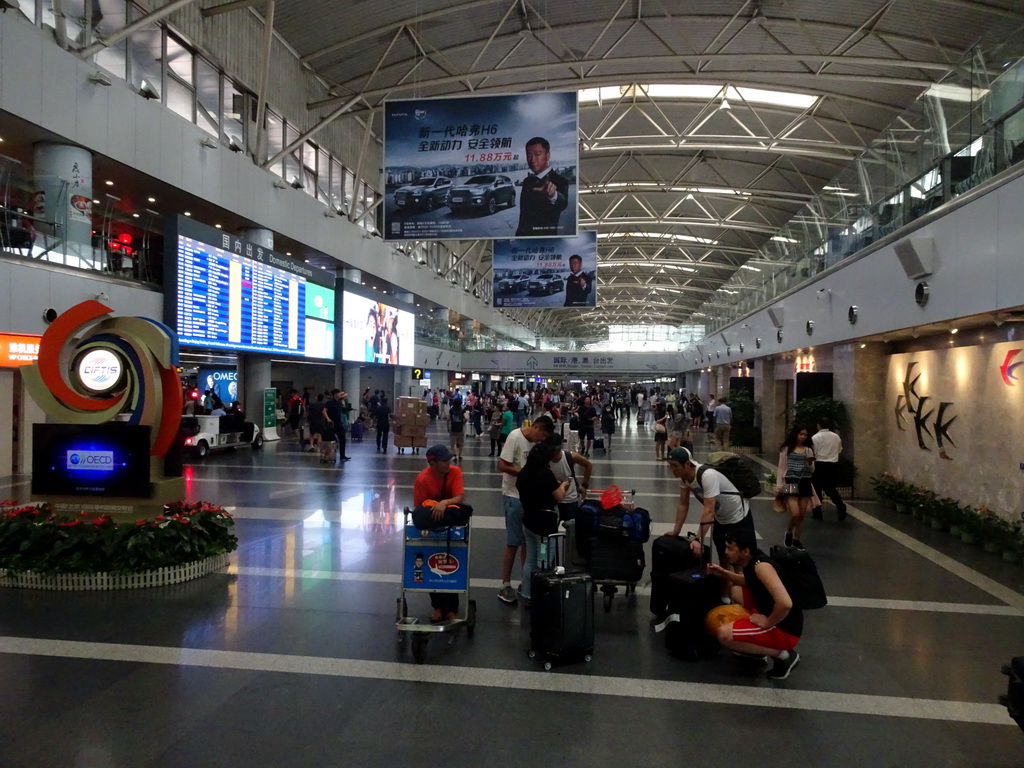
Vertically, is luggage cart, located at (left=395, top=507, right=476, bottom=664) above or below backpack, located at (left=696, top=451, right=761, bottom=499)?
below

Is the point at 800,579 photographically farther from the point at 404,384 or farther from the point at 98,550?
the point at 404,384

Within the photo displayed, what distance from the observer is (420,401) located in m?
18.8

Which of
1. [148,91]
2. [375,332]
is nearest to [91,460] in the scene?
[148,91]

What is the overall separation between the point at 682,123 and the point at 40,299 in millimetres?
23521

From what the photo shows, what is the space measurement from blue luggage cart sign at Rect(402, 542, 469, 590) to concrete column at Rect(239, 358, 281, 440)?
658 inches

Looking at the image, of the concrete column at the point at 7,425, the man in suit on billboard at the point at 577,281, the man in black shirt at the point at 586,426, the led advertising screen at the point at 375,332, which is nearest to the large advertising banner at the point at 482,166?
the concrete column at the point at 7,425

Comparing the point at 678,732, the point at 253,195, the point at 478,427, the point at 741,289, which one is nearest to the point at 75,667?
the point at 678,732

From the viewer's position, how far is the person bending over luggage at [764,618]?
451 cm

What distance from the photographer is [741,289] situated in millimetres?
27188

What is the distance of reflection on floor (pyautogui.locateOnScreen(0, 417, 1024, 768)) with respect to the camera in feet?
11.8

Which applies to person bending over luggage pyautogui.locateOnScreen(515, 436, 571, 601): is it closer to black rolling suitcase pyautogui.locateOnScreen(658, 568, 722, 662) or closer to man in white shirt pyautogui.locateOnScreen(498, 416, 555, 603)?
man in white shirt pyautogui.locateOnScreen(498, 416, 555, 603)

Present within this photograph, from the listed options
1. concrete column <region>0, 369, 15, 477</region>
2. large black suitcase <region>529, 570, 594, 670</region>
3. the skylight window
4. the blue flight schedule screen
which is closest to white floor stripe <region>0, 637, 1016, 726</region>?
large black suitcase <region>529, 570, 594, 670</region>

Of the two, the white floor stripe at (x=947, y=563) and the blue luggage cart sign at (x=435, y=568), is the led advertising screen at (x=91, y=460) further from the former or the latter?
the white floor stripe at (x=947, y=563)

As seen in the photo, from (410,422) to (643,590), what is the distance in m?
12.9
